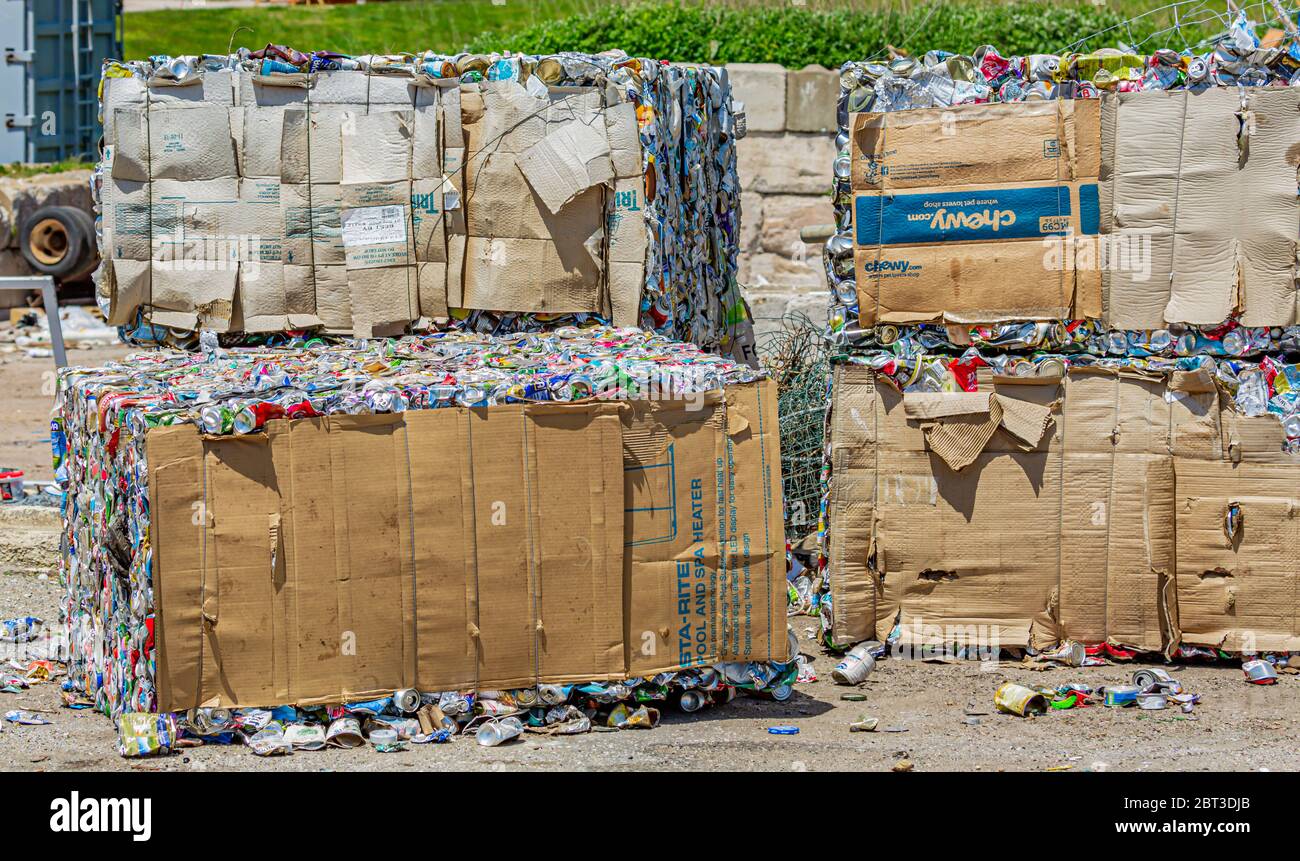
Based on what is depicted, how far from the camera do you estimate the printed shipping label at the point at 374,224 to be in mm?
Result: 7602

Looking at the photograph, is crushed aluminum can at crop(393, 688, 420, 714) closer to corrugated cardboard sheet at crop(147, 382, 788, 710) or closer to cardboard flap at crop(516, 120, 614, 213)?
corrugated cardboard sheet at crop(147, 382, 788, 710)

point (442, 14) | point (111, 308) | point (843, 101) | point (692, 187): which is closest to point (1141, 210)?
point (843, 101)

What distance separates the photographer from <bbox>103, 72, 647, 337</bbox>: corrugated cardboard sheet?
7562 millimetres

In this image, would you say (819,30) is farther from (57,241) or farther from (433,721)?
(433,721)

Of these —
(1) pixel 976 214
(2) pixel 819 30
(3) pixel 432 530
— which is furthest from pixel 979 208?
(2) pixel 819 30

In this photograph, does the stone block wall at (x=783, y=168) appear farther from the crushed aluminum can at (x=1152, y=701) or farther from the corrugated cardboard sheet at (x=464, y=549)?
the corrugated cardboard sheet at (x=464, y=549)

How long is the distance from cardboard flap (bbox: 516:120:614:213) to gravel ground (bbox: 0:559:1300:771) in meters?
2.75

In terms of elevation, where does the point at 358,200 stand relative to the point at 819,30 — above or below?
below

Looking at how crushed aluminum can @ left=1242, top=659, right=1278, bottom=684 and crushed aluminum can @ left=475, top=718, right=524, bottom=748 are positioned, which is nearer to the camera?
crushed aluminum can @ left=475, top=718, right=524, bottom=748

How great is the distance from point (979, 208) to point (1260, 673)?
2.60 meters

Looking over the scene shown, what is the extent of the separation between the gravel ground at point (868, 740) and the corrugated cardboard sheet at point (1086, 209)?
184cm

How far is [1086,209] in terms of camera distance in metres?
7.09

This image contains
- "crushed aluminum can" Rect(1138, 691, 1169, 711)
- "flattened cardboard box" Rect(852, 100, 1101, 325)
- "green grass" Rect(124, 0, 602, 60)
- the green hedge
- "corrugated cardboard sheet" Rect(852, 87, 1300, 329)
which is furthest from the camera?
"green grass" Rect(124, 0, 602, 60)

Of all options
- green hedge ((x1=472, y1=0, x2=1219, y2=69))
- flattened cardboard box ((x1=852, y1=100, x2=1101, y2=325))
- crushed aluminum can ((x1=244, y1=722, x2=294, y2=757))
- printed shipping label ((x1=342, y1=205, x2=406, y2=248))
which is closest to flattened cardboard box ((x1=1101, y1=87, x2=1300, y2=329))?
flattened cardboard box ((x1=852, y1=100, x2=1101, y2=325))
